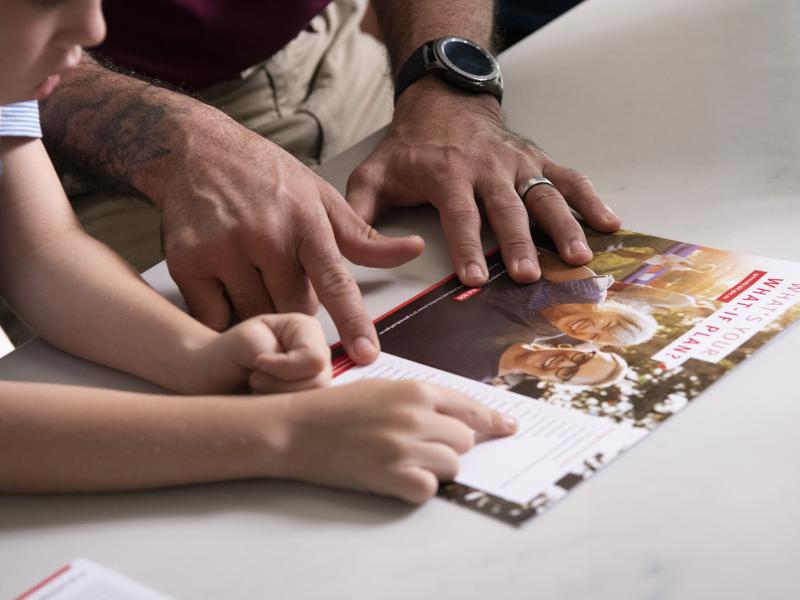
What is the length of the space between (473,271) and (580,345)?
0.54 ft

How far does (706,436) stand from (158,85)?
2.61ft

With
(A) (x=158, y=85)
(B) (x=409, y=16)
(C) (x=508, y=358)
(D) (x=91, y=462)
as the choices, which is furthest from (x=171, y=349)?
(B) (x=409, y=16)

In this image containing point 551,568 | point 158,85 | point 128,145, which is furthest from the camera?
point 158,85

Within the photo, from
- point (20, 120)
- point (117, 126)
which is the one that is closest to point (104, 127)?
point (117, 126)

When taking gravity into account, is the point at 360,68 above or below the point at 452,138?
below

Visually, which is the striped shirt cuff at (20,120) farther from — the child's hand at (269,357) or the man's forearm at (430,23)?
the man's forearm at (430,23)

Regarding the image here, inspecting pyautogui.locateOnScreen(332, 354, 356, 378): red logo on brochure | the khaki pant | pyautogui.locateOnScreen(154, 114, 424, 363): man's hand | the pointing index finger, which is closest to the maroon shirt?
the khaki pant

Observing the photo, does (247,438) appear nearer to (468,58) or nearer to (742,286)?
(742,286)

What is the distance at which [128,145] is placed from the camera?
1037mm

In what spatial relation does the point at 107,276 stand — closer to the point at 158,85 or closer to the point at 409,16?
the point at 158,85

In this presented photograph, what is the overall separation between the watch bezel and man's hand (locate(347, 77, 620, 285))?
32 millimetres

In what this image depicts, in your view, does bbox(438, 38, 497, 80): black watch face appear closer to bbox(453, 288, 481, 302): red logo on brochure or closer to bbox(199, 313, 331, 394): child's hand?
bbox(453, 288, 481, 302): red logo on brochure

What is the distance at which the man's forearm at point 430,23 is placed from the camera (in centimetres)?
133

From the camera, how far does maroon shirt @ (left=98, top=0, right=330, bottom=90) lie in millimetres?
1334
